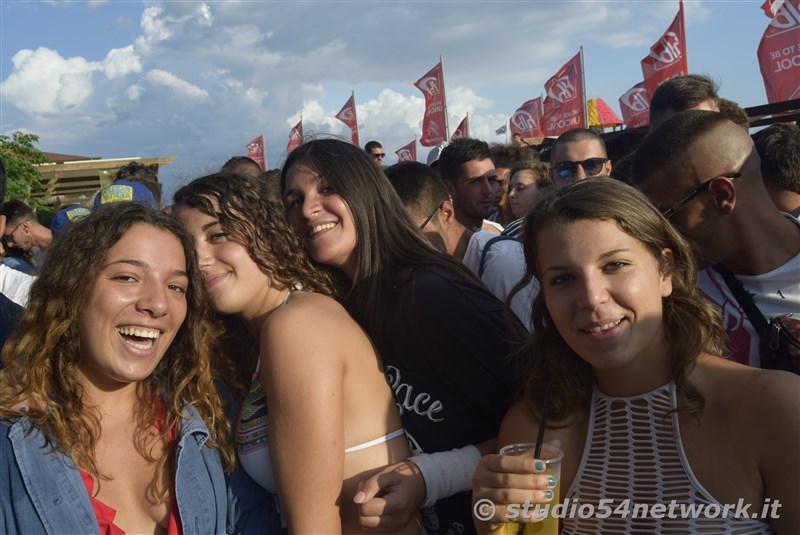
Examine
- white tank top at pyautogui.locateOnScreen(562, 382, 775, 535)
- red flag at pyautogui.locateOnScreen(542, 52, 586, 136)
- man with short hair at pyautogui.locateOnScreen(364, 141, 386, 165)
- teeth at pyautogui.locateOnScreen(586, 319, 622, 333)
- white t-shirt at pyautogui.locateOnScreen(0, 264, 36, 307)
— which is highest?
red flag at pyautogui.locateOnScreen(542, 52, 586, 136)

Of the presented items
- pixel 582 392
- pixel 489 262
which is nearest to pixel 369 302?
pixel 582 392

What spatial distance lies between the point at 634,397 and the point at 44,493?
6.51 ft

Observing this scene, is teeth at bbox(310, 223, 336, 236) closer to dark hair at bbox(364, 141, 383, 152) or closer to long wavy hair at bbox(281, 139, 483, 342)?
long wavy hair at bbox(281, 139, 483, 342)

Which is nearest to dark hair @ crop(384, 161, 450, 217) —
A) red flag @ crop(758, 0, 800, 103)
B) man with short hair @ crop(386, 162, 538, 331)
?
man with short hair @ crop(386, 162, 538, 331)

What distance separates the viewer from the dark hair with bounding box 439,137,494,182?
241 inches

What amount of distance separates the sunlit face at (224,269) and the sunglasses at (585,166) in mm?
3638

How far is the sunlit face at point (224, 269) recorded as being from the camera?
2.63 m

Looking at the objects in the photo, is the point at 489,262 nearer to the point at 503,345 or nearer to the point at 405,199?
the point at 405,199

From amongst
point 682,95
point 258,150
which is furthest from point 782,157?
point 258,150

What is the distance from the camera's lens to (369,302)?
2584 mm

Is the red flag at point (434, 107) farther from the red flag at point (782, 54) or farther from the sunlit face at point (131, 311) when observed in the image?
the sunlit face at point (131, 311)

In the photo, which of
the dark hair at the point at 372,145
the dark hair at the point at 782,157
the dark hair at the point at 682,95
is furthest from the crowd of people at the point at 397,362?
the dark hair at the point at 372,145

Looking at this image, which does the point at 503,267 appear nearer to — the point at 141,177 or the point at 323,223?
the point at 323,223

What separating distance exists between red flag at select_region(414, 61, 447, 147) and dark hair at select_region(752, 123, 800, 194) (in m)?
14.7
